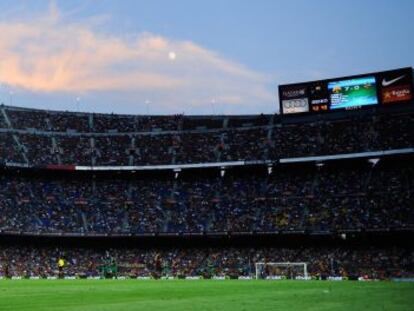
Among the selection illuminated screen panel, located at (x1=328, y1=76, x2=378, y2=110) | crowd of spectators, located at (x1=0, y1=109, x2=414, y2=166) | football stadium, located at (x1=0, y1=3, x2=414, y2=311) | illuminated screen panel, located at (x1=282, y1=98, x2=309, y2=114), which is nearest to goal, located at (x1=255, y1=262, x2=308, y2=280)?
football stadium, located at (x1=0, y1=3, x2=414, y2=311)

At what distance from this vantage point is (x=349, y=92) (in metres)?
75.9

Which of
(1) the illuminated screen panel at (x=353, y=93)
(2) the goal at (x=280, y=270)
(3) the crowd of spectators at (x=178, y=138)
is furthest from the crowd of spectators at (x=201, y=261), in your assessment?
(1) the illuminated screen panel at (x=353, y=93)

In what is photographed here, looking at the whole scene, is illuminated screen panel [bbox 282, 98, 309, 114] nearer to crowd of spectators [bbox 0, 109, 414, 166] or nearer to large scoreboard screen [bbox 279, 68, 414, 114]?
large scoreboard screen [bbox 279, 68, 414, 114]

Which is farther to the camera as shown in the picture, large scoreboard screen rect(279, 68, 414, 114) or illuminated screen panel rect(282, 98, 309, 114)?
illuminated screen panel rect(282, 98, 309, 114)

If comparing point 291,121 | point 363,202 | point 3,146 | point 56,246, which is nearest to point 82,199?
point 56,246

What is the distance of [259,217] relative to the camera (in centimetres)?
7681

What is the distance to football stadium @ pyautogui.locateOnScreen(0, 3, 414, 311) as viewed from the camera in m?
72.0

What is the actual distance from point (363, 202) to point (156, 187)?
28.7 meters

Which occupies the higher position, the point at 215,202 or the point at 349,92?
the point at 349,92

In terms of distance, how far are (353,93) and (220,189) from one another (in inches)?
864

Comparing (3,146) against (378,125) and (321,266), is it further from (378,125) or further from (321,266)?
(378,125)

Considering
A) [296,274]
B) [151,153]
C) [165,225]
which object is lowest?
[296,274]

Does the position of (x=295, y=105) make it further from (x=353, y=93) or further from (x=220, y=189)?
(x=220, y=189)

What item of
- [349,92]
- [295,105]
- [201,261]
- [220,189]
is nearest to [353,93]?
[349,92]
